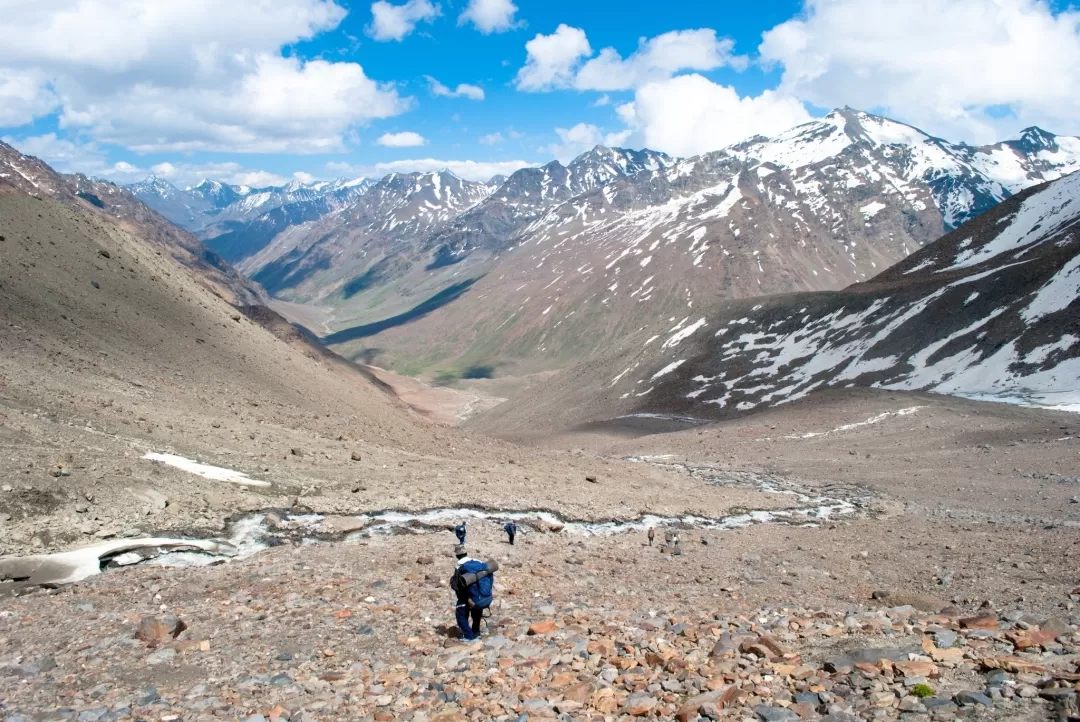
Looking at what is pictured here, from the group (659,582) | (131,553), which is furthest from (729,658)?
(131,553)

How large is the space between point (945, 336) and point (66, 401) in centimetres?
7727

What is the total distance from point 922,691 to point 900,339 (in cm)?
7836

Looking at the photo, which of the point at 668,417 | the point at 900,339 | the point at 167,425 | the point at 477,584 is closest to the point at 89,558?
the point at 477,584

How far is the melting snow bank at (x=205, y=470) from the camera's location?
68.3 ft

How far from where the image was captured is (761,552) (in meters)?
20.6

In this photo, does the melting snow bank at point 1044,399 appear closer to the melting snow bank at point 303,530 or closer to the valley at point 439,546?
the valley at point 439,546

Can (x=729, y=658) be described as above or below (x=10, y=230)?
below

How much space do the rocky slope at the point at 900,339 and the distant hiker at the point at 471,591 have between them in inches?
2123

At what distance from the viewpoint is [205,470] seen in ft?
69.7

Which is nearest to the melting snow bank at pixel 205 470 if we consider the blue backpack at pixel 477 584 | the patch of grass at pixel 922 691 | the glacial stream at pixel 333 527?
the glacial stream at pixel 333 527

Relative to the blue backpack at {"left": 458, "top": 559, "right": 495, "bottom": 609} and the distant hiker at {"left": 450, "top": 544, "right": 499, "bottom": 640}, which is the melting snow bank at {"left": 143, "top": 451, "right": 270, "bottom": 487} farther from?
the blue backpack at {"left": 458, "top": 559, "right": 495, "bottom": 609}

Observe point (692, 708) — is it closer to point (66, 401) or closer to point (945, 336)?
point (66, 401)

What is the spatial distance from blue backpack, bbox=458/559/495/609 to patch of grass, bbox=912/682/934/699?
631 centimetres

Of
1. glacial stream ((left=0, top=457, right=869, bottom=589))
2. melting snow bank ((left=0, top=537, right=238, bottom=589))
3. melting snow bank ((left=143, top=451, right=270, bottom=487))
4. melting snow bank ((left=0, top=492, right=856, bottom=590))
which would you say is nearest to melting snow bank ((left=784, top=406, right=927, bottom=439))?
glacial stream ((left=0, top=457, right=869, bottom=589))
